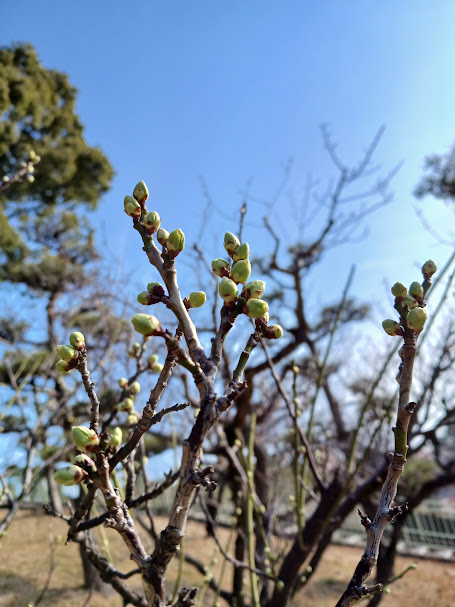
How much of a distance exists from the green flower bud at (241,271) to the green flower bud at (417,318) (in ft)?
0.91

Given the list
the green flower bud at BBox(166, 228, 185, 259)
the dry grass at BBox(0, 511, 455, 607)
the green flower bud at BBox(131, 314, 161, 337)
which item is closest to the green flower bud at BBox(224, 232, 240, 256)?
the green flower bud at BBox(166, 228, 185, 259)

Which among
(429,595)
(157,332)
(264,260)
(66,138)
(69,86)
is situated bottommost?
(429,595)

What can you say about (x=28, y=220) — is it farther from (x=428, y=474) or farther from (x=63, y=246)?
(x=428, y=474)

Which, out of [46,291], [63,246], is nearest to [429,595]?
[46,291]

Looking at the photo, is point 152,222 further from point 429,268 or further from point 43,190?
point 43,190

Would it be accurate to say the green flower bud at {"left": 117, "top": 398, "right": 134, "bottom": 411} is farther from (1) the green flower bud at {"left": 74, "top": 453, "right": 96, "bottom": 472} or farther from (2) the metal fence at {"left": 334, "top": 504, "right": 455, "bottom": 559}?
(2) the metal fence at {"left": 334, "top": 504, "right": 455, "bottom": 559}

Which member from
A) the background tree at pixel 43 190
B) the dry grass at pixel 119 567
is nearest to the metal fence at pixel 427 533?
the dry grass at pixel 119 567

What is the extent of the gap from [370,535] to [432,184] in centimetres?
736

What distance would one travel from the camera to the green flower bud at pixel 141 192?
2.42ft

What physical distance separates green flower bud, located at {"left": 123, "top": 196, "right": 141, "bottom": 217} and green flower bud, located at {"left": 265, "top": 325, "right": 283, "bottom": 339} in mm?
307

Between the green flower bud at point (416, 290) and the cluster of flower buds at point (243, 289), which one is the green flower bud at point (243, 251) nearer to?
the cluster of flower buds at point (243, 289)

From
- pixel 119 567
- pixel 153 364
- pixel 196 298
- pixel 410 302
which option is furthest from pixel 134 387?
pixel 119 567

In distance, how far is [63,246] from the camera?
33.6ft

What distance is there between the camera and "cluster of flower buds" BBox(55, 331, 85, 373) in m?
0.78
